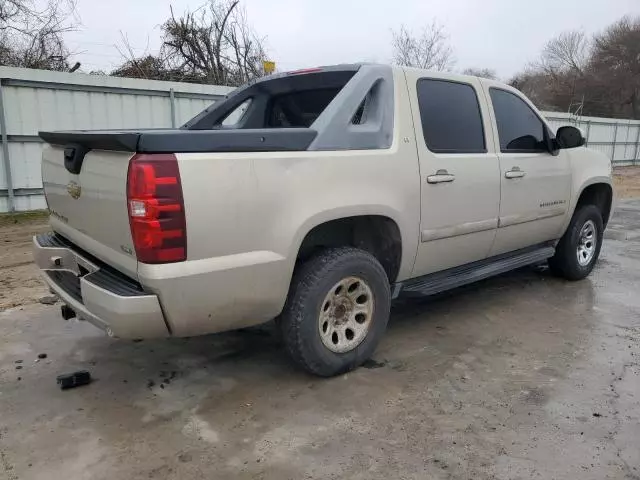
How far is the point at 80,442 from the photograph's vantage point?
263cm

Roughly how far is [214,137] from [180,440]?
1.53 m

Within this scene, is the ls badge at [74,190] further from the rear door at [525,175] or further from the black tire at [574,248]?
the black tire at [574,248]

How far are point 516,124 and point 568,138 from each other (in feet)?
1.93

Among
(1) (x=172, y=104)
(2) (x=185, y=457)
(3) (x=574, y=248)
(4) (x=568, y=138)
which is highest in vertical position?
(1) (x=172, y=104)

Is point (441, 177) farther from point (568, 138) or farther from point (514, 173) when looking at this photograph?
point (568, 138)

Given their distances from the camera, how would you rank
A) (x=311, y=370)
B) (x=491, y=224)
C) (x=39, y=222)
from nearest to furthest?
(x=311, y=370) → (x=491, y=224) → (x=39, y=222)

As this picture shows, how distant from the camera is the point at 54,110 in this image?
8930mm

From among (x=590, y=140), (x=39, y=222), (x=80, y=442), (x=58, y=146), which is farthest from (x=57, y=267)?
(x=590, y=140)

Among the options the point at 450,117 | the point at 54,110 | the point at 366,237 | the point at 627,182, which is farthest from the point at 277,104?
the point at 627,182

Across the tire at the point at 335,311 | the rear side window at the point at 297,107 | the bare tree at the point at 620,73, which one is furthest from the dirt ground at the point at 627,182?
the bare tree at the point at 620,73

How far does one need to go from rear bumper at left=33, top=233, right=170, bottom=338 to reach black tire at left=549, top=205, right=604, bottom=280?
13.7 ft

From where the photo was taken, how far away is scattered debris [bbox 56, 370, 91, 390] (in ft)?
10.4

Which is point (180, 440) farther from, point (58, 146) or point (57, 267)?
point (58, 146)

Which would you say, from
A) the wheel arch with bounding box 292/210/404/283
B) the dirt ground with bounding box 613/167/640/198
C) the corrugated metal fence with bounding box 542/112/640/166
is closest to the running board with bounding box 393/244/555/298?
the wheel arch with bounding box 292/210/404/283
